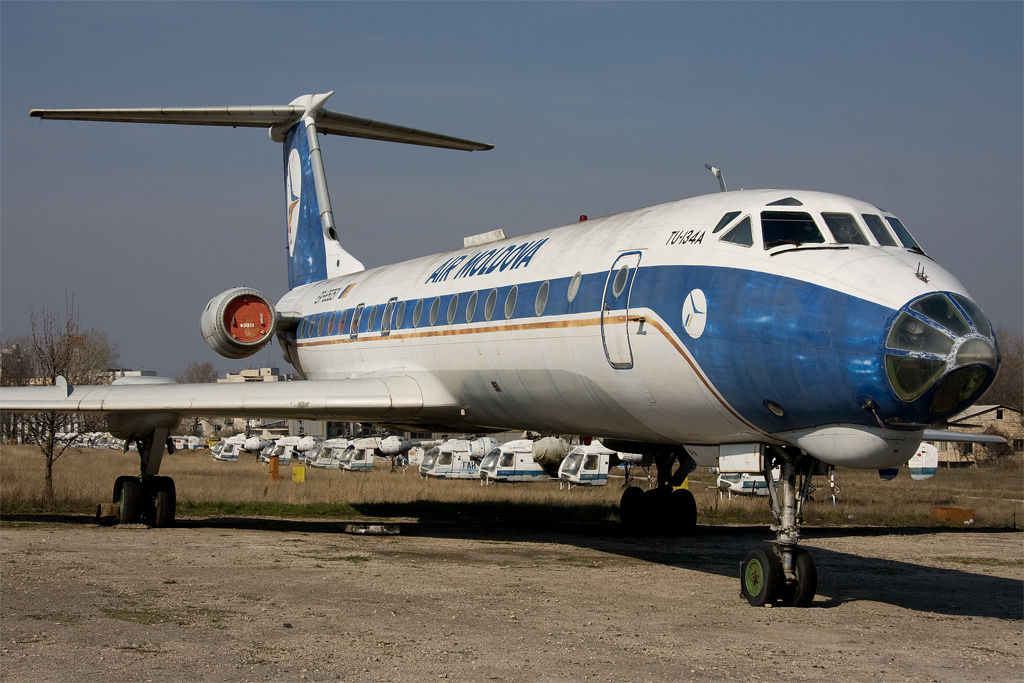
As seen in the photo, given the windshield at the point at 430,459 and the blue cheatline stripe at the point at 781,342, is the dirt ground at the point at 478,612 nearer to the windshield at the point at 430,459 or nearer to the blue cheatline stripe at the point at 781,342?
the blue cheatline stripe at the point at 781,342

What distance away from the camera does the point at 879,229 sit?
10.1 meters

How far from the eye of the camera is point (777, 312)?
9.32 metres

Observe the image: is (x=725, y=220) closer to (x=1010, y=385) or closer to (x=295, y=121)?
(x=295, y=121)

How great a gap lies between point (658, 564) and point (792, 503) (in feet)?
11.8

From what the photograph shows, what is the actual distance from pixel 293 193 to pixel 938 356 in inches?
730

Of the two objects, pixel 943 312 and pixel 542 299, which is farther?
pixel 542 299

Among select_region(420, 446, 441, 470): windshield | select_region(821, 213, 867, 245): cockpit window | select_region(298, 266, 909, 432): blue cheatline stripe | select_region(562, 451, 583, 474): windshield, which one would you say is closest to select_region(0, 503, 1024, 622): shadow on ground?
select_region(298, 266, 909, 432): blue cheatline stripe

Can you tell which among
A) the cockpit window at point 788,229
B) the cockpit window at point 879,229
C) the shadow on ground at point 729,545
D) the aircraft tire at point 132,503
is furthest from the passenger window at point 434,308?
the cockpit window at point 879,229


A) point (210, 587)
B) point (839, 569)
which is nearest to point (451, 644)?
point (210, 587)

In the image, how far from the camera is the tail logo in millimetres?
24172

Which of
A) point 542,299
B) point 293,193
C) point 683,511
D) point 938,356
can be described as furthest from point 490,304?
point 293,193

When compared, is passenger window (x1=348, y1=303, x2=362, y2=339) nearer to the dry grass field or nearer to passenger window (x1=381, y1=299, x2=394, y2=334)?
passenger window (x1=381, y1=299, x2=394, y2=334)

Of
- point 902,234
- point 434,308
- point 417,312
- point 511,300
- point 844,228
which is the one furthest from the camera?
point 417,312

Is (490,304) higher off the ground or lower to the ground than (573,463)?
higher
